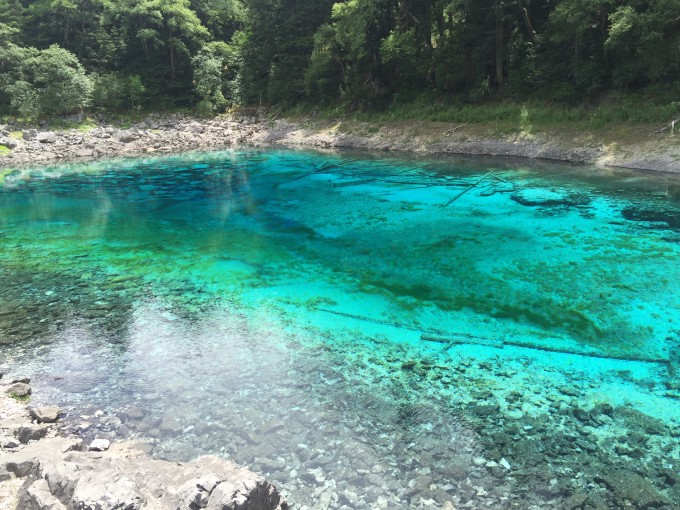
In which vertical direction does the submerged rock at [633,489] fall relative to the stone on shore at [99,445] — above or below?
below

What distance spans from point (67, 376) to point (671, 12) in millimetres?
24821

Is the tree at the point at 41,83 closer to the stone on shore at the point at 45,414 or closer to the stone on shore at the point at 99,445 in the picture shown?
the stone on shore at the point at 45,414

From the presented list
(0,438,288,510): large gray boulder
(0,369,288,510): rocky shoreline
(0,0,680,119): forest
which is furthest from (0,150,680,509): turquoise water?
(0,0,680,119): forest

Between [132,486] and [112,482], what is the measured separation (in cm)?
16

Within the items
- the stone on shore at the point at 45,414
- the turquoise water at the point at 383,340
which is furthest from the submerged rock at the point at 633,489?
the stone on shore at the point at 45,414

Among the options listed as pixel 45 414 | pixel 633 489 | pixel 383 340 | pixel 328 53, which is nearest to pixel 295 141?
pixel 328 53

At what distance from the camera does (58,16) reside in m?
48.9

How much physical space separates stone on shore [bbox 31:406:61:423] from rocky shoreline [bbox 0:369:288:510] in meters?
0.59

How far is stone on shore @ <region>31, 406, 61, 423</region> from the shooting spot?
593 cm

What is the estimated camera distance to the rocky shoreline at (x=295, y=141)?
847 inches

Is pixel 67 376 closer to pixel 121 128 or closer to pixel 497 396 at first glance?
pixel 497 396

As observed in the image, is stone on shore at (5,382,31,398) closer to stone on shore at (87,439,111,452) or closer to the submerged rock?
stone on shore at (87,439,111,452)

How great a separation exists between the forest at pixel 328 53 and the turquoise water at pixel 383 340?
10.4m

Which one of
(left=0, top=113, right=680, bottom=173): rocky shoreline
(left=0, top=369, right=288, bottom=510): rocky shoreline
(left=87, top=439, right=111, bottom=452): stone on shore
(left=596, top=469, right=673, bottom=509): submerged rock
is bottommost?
(left=596, top=469, right=673, bottom=509): submerged rock
